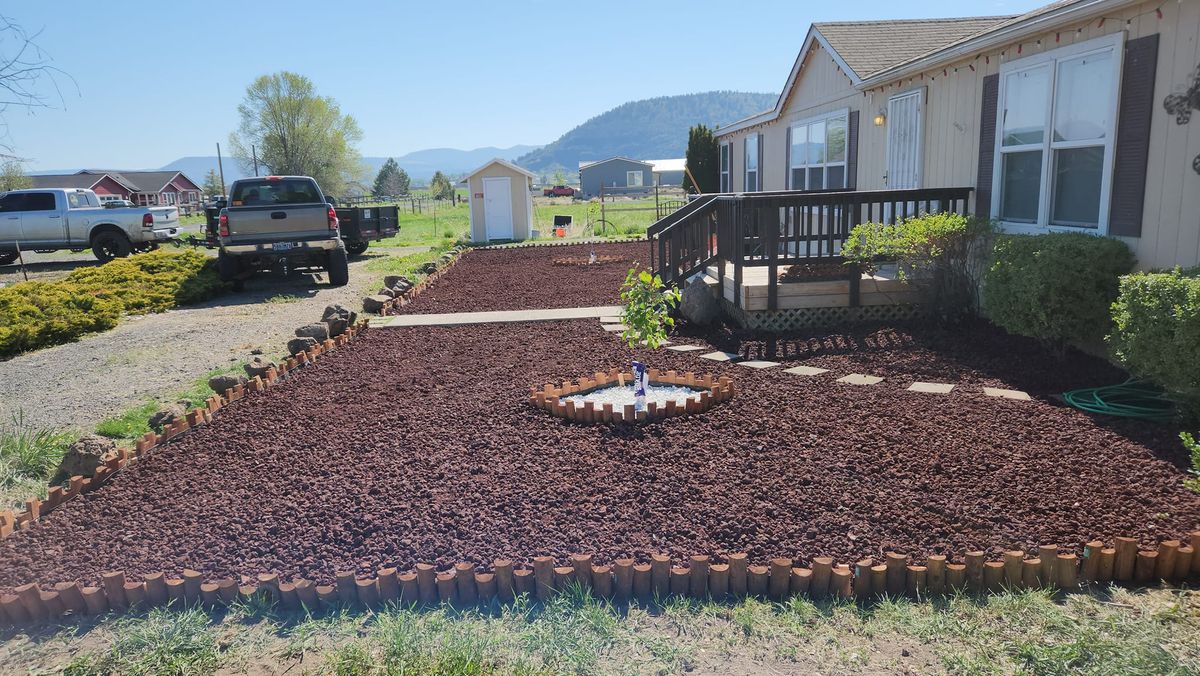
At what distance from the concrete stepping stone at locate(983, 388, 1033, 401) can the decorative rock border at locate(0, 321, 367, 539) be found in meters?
5.67

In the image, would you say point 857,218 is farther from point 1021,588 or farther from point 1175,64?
point 1021,588

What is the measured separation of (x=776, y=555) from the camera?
341 centimetres

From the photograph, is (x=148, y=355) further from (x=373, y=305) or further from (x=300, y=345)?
(x=373, y=305)

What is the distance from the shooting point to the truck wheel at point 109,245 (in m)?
19.2

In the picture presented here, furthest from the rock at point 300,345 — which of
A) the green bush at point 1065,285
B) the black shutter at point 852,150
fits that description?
the black shutter at point 852,150

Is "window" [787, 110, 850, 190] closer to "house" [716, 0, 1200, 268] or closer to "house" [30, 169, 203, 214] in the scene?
"house" [716, 0, 1200, 268]

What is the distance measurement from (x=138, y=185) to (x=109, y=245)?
58626 millimetres

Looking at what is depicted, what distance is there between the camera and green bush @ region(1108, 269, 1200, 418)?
4246 millimetres

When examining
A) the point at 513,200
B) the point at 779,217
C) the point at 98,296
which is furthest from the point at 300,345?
the point at 513,200

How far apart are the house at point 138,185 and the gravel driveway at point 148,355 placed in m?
46.0

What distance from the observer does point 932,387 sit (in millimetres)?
5742

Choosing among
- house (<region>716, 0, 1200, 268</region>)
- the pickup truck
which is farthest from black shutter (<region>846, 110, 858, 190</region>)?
the pickup truck

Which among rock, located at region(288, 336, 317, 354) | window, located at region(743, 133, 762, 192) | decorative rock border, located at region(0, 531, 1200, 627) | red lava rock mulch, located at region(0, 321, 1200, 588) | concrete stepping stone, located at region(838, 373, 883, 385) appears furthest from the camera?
window, located at region(743, 133, 762, 192)

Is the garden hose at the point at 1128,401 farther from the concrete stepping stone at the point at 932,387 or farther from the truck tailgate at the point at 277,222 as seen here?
the truck tailgate at the point at 277,222
